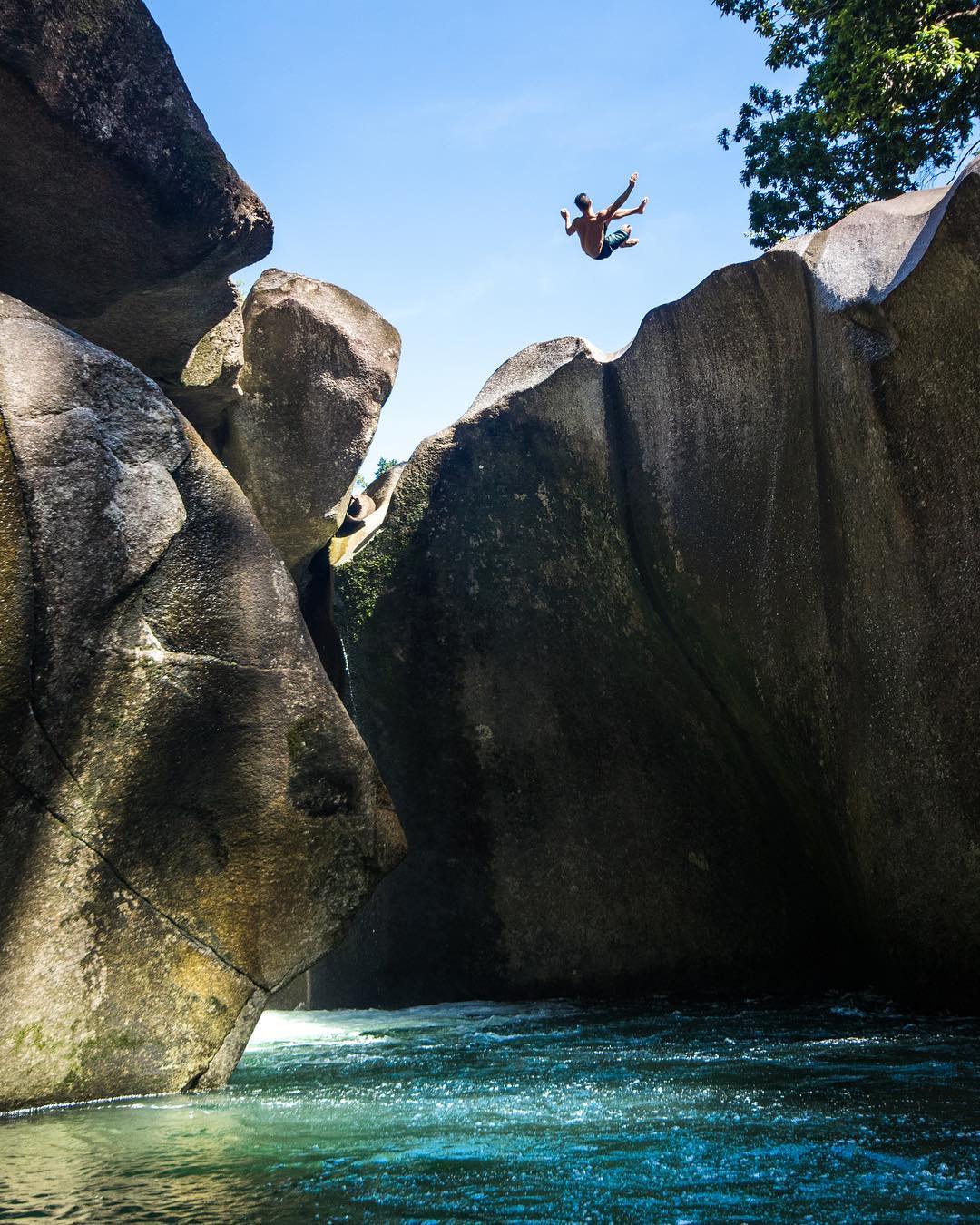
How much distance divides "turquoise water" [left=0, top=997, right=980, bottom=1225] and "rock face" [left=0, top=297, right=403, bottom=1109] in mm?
324

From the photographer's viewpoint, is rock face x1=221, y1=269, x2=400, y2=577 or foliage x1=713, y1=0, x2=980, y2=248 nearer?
rock face x1=221, y1=269, x2=400, y2=577

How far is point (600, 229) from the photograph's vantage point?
39.0ft

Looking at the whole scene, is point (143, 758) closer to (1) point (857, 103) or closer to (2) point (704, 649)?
(2) point (704, 649)

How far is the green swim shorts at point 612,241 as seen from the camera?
11875 millimetres

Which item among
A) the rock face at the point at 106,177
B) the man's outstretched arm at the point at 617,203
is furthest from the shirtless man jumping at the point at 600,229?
the rock face at the point at 106,177

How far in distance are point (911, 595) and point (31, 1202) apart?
4.28 meters

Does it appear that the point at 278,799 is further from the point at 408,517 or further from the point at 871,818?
the point at 408,517

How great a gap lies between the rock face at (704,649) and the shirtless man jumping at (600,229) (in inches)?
178

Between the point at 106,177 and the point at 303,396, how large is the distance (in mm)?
2830

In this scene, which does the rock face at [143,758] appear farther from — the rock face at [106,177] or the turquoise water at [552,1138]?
the rock face at [106,177]

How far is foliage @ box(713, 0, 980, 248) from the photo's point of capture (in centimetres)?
1108

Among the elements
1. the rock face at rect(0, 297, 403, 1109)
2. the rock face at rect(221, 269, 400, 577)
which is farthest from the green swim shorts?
the rock face at rect(0, 297, 403, 1109)

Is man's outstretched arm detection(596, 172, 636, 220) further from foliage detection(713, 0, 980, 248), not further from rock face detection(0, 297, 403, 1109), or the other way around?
rock face detection(0, 297, 403, 1109)

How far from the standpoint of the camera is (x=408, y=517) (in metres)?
7.96
